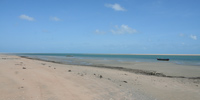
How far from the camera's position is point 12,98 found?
573cm

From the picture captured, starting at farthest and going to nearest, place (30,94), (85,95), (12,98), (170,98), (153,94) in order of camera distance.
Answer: (153,94) < (170,98) < (85,95) < (30,94) < (12,98)

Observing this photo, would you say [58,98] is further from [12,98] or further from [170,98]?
[170,98]

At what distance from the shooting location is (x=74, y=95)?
6.48 metres

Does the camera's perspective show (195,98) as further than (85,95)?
Yes

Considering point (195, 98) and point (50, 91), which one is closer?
point (50, 91)

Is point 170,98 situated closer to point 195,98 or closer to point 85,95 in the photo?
point 195,98

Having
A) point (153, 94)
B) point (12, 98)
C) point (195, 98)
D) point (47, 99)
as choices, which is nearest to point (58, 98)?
point (47, 99)

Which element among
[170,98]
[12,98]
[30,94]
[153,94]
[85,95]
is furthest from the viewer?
[153,94]

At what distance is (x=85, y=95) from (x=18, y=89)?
300 cm

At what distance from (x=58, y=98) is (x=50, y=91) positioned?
0.98 metres

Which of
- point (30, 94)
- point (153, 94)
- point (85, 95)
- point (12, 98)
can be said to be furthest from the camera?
point (153, 94)

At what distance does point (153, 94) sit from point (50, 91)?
503cm

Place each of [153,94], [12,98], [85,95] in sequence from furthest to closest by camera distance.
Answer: [153,94]
[85,95]
[12,98]

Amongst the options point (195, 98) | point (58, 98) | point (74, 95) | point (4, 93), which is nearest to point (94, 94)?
point (74, 95)
